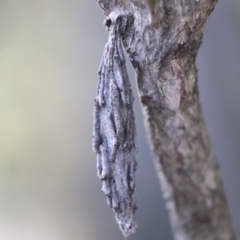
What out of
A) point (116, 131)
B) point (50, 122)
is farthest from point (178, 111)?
point (50, 122)

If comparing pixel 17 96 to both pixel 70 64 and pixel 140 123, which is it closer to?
pixel 70 64

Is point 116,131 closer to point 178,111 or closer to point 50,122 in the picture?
point 178,111

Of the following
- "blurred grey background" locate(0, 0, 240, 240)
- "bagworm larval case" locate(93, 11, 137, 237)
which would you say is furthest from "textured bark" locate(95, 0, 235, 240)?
"blurred grey background" locate(0, 0, 240, 240)

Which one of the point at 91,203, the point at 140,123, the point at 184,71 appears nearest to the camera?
the point at 184,71

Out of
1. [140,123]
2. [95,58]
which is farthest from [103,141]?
[95,58]

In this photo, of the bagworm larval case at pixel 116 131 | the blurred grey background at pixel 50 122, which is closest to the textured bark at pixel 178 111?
the bagworm larval case at pixel 116 131

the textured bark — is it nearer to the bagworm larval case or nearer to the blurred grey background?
the bagworm larval case
